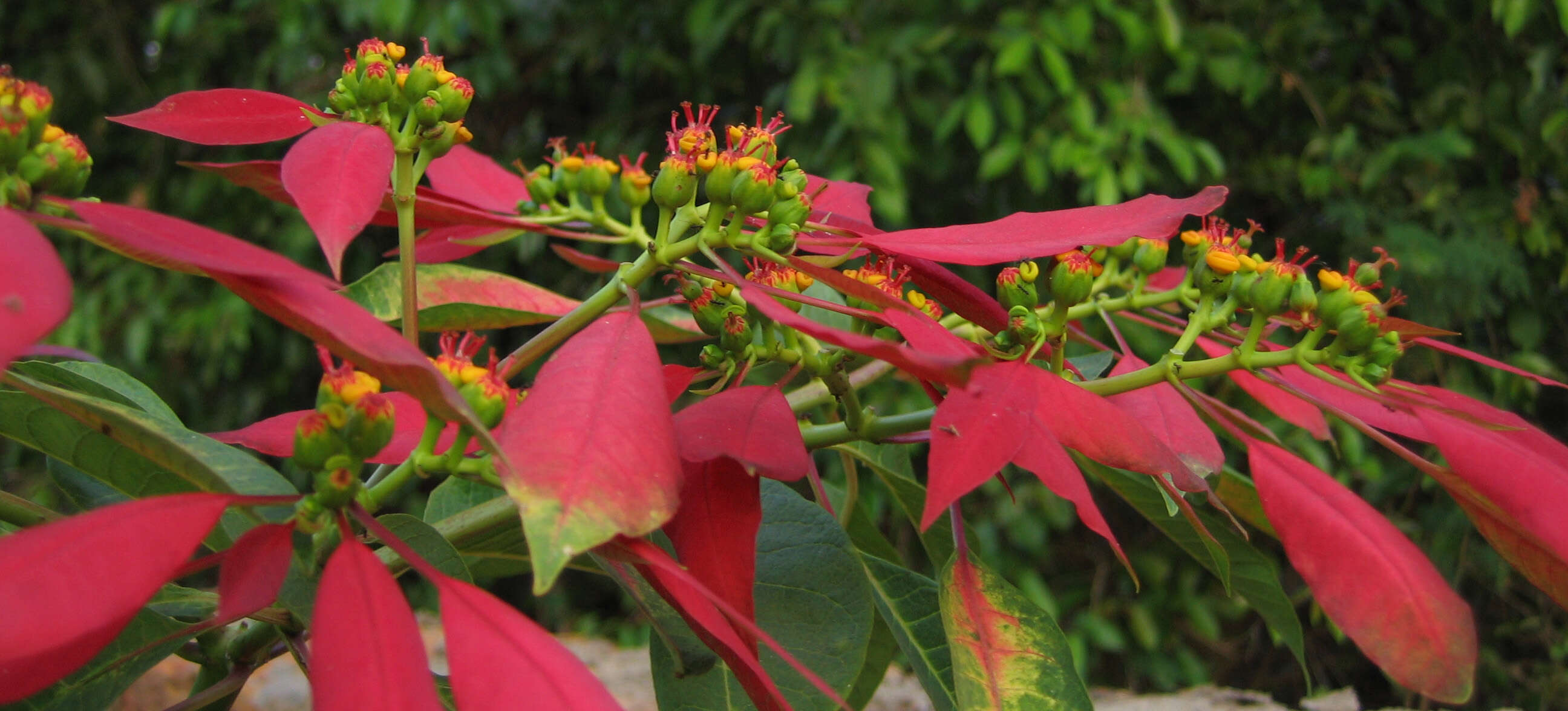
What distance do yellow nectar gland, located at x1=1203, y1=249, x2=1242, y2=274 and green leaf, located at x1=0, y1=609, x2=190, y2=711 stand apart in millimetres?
368

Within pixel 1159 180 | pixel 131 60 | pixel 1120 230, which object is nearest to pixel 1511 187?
pixel 1159 180

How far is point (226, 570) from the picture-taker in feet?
0.85

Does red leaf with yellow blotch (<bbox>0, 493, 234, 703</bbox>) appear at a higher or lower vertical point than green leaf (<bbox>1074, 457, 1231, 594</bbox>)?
higher

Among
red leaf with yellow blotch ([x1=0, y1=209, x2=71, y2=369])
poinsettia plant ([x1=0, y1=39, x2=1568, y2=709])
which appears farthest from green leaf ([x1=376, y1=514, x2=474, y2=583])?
red leaf with yellow blotch ([x1=0, y1=209, x2=71, y2=369])

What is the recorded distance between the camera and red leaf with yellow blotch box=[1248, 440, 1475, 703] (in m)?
0.28

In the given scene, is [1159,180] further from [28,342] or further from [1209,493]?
[28,342]

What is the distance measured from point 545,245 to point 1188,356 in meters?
1.22

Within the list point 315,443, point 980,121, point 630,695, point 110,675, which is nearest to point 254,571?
point 315,443

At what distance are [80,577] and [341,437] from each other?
0.07 m

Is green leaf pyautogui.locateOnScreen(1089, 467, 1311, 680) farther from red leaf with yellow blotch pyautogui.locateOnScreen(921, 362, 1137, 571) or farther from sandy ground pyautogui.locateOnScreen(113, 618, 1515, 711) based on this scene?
sandy ground pyautogui.locateOnScreen(113, 618, 1515, 711)

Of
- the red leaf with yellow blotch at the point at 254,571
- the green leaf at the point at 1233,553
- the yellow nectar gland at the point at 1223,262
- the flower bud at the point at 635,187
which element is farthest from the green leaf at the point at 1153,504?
the red leaf with yellow blotch at the point at 254,571

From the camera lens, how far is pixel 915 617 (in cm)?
44

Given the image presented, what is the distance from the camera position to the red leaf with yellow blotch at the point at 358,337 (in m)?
0.22

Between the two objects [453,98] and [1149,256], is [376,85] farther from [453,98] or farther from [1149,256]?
[1149,256]
